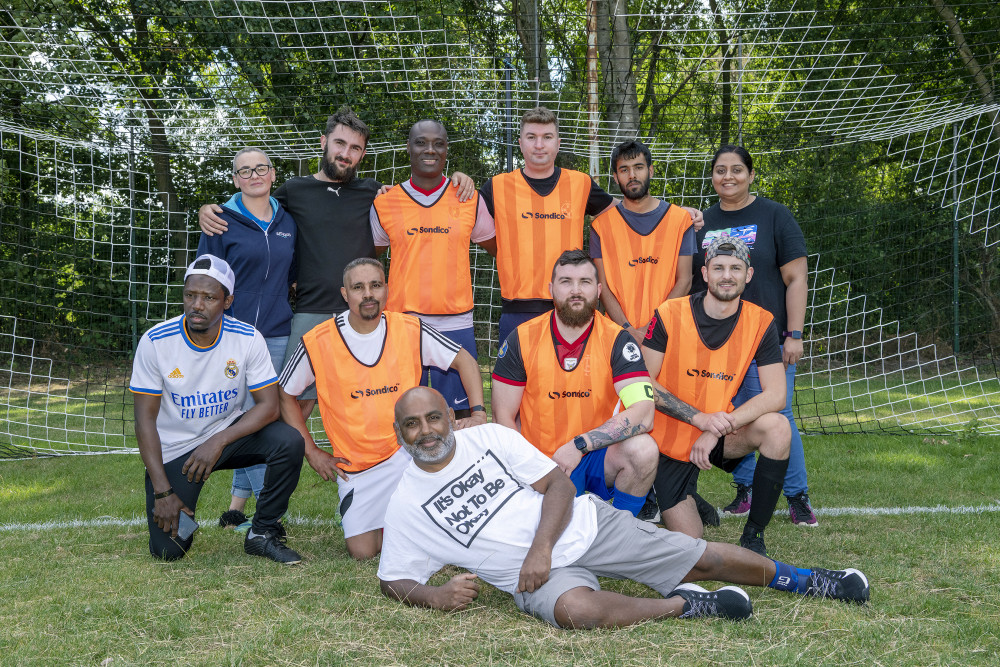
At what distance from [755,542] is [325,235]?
2840mm

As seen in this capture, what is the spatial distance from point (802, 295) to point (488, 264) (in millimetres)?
5813

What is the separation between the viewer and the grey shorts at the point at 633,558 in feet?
9.45

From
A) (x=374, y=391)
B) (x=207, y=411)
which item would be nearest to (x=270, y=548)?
(x=207, y=411)

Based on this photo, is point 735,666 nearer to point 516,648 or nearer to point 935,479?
point 516,648

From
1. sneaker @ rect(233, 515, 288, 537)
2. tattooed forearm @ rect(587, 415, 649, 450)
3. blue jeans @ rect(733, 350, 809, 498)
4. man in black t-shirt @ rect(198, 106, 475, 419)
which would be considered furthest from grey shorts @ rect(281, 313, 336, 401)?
blue jeans @ rect(733, 350, 809, 498)

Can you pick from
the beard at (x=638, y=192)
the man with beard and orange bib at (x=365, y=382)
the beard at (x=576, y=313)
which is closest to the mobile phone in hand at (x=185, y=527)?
the man with beard and orange bib at (x=365, y=382)

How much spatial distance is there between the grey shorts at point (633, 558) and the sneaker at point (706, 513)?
149 centimetres

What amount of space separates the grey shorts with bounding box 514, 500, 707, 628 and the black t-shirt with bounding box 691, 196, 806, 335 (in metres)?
1.98

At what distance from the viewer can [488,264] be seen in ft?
32.7

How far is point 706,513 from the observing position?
4438 millimetres

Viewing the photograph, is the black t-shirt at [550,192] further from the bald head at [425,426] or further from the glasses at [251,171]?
the bald head at [425,426]

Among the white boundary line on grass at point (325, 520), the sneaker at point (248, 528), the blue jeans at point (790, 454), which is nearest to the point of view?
the sneaker at point (248, 528)

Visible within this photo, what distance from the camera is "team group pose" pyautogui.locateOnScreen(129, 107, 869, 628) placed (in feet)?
9.55

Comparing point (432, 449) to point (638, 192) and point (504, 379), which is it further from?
point (638, 192)
